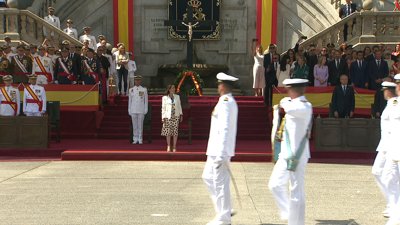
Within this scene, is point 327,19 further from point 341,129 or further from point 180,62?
point 341,129

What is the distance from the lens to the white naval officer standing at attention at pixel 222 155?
5941 mm

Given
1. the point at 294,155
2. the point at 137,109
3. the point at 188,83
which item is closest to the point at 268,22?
the point at 188,83

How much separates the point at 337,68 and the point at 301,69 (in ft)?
3.90

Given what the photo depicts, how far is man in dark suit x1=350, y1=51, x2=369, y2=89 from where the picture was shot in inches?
593

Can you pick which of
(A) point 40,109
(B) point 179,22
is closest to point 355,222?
(A) point 40,109

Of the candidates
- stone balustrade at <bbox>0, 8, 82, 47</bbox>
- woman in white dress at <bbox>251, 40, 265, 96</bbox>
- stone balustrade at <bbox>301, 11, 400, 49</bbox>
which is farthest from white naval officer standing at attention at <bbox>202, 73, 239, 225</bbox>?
stone balustrade at <bbox>0, 8, 82, 47</bbox>

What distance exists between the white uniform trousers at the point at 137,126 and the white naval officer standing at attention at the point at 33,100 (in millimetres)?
2519

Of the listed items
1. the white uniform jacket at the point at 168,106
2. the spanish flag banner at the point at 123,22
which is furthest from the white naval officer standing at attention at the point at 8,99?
the spanish flag banner at the point at 123,22

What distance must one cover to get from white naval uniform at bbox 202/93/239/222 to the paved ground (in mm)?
409

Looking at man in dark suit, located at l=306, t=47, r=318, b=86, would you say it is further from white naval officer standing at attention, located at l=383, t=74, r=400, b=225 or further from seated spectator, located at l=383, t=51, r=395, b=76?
white naval officer standing at attention, located at l=383, t=74, r=400, b=225

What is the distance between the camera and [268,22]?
2286 centimetres

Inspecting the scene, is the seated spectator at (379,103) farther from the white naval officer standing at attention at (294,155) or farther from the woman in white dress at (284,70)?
the white naval officer standing at attention at (294,155)

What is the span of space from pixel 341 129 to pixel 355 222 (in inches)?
258

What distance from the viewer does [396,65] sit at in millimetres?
→ 15422
